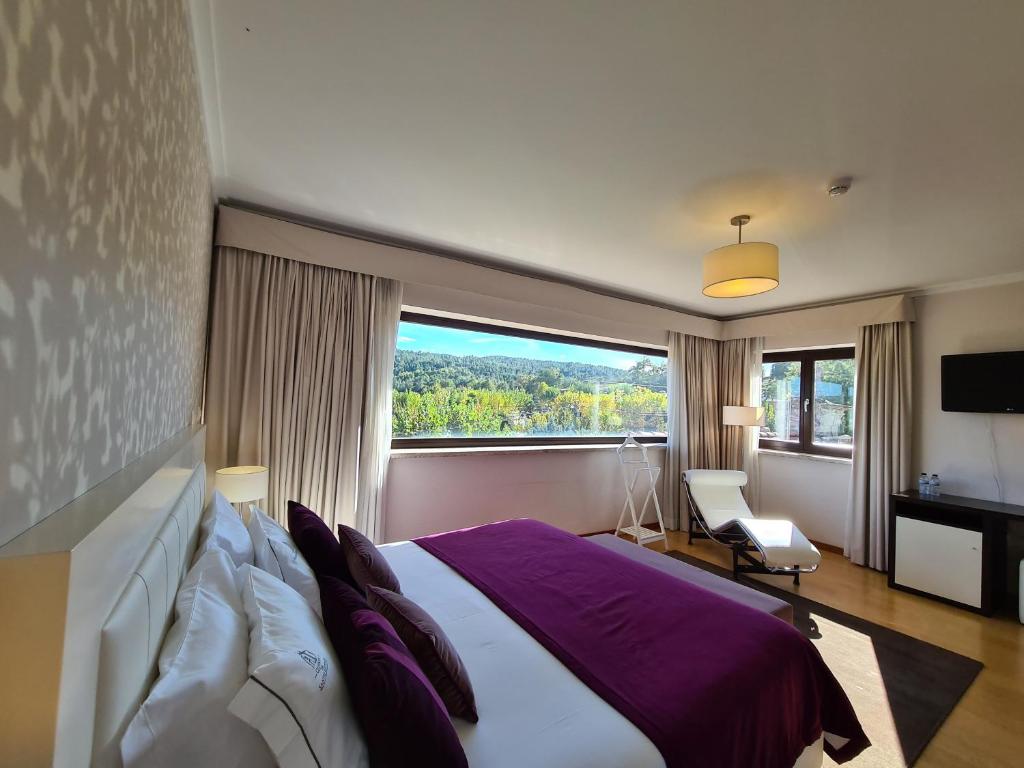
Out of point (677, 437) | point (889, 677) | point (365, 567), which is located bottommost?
point (889, 677)

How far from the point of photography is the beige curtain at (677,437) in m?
4.98

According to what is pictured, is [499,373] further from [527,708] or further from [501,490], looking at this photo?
[527,708]

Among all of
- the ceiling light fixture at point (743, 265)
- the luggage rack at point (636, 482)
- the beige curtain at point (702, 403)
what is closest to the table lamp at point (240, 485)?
the ceiling light fixture at point (743, 265)

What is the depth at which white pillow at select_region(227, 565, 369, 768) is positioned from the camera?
2.58 feet

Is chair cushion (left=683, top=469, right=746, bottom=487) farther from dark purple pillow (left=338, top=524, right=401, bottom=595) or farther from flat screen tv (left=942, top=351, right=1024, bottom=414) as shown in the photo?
dark purple pillow (left=338, top=524, right=401, bottom=595)

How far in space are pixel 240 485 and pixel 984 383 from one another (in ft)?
17.1

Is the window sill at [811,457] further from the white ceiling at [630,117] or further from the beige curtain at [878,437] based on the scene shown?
the white ceiling at [630,117]

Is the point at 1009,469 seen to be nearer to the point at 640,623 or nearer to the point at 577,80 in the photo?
the point at 640,623

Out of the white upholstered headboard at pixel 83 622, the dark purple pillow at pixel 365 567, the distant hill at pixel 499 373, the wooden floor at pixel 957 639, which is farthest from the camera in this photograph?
the distant hill at pixel 499 373

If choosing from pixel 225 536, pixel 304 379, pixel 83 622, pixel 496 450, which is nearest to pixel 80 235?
pixel 83 622

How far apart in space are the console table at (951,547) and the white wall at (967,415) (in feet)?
0.82

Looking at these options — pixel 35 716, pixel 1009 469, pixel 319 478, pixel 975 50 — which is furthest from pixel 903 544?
pixel 35 716

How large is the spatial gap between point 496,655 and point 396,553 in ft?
3.23

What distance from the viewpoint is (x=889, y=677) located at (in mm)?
2338
